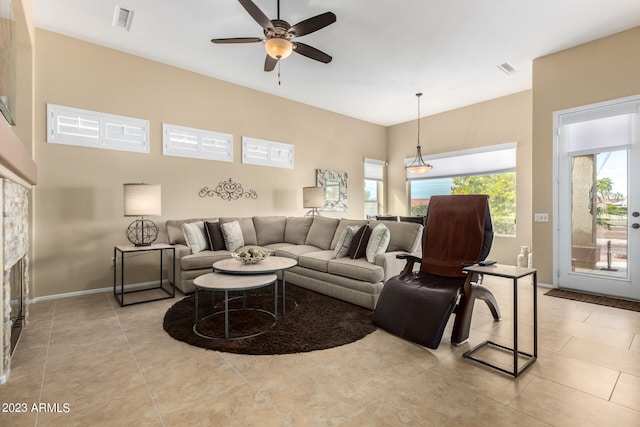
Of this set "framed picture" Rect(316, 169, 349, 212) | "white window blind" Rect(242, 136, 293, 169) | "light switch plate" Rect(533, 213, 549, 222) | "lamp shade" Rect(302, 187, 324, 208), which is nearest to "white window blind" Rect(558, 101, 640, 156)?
"light switch plate" Rect(533, 213, 549, 222)

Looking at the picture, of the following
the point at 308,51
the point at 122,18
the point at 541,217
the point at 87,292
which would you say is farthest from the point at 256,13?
the point at 541,217

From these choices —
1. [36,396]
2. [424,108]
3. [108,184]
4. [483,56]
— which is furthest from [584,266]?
[108,184]

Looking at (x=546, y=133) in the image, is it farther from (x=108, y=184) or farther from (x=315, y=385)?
(x=108, y=184)

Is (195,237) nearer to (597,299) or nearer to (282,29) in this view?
(282,29)

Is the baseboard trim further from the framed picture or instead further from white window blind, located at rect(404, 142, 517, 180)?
white window blind, located at rect(404, 142, 517, 180)

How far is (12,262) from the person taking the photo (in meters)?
2.13

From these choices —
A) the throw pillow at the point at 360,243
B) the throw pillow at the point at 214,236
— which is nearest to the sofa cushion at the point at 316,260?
the throw pillow at the point at 360,243

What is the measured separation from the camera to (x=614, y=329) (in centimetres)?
284

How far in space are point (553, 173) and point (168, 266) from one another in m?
5.62

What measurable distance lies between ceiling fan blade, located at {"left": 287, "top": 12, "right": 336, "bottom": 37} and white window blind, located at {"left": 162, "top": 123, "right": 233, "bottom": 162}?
2.65 m

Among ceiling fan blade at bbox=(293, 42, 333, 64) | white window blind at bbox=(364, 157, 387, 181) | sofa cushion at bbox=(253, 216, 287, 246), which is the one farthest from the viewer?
white window blind at bbox=(364, 157, 387, 181)

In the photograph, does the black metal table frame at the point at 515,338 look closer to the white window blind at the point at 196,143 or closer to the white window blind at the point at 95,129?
the white window blind at the point at 196,143

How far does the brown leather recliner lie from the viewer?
2.43 m

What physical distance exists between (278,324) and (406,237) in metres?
1.85
